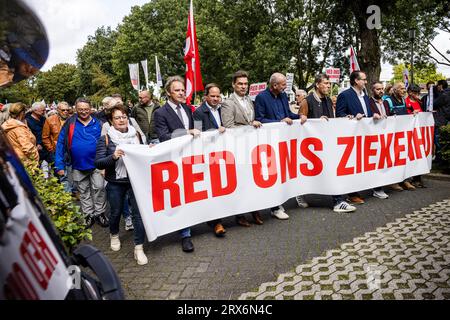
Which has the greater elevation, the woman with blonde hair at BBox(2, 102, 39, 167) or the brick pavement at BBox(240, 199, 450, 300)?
the woman with blonde hair at BBox(2, 102, 39, 167)

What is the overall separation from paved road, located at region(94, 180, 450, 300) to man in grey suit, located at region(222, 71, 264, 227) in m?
0.17

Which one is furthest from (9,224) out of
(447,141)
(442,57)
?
(442,57)

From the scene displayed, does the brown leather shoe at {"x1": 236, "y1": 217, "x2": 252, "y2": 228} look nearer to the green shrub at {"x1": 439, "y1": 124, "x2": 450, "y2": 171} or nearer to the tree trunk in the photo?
the green shrub at {"x1": 439, "y1": 124, "x2": 450, "y2": 171}

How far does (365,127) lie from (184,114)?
10.1 feet

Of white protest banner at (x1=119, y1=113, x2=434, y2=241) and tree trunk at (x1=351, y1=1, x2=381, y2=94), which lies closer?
white protest banner at (x1=119, y1=113, x2=434, y2=241)

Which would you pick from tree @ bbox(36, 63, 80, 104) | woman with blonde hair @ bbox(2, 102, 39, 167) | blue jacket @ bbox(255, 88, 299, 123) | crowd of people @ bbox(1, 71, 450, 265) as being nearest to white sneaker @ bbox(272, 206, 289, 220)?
Result: crowd of people @ bbox(1, 71, 450, 265)

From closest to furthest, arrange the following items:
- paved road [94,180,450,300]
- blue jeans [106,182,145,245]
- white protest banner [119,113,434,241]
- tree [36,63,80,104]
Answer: paved road [94,180,450,300] < blue jeans [106,182,145,245] < white protest banner [119,113,434,241] < tree [36,63,80,104]

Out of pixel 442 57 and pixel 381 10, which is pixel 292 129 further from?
pixel 442 57

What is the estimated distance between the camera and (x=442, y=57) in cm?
2450

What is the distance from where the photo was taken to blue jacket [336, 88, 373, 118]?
615 centimetres

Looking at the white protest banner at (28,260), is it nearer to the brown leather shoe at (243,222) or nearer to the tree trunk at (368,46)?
the brown leather shoe at (243,222)

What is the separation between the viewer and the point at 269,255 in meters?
4.21

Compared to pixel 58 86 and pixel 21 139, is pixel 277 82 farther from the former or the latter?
pixel 58 86

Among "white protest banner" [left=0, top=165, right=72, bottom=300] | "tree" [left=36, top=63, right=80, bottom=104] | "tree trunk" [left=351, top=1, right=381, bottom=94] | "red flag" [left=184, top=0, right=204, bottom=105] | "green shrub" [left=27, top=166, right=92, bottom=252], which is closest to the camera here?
"white protest banner" [left=0, top=165, right=72, bottom=300]
